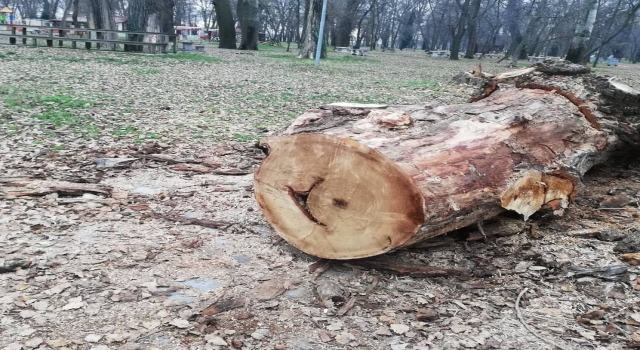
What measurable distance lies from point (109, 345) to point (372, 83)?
13.1m

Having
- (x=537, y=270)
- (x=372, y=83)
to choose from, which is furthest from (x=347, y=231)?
(x=372, y=83)

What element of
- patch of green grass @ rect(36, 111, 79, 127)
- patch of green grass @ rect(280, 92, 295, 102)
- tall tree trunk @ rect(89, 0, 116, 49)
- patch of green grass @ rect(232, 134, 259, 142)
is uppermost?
tall tree trunk @ rect(89, 0, 116, 49)

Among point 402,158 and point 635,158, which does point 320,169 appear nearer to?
point 402,158

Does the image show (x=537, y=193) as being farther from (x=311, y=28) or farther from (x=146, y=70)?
(x=311, y=28)

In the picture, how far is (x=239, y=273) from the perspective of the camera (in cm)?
318

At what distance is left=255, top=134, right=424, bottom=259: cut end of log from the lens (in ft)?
9.86

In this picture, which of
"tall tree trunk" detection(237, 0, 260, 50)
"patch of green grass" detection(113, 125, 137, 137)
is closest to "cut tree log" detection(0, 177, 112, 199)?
"patch of green grass" detection(113, 125, 137, 137)

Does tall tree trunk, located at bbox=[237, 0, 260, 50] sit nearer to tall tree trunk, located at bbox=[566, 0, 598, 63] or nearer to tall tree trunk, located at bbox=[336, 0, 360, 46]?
tall tree trunk, located at bbox=[336, 0, 360, 46]

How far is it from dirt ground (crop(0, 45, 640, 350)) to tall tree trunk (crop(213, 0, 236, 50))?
24.7 meters

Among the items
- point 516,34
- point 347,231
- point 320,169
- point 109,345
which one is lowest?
point 109,345

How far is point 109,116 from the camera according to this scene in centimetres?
735

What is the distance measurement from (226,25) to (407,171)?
29.1 meters

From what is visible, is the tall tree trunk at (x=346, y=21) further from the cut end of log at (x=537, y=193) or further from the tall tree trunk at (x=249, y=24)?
the cut end of log at (x=537, y=193)

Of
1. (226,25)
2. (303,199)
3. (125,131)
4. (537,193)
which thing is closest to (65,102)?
(125,131)
